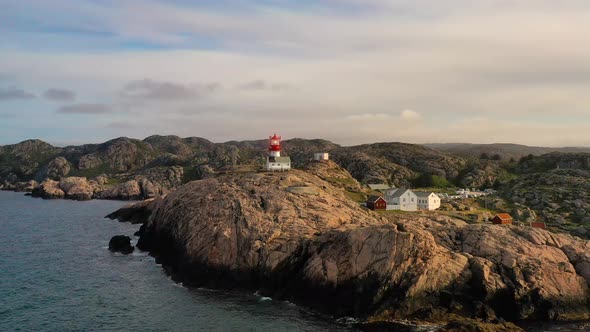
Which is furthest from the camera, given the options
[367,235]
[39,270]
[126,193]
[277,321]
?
[126,193]

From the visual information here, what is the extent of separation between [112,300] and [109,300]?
14.1 inches

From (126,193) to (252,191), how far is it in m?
130

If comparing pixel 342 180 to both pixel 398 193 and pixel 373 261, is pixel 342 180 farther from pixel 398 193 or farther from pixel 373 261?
pixel 373 261

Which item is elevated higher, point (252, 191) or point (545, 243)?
point (252, 191)

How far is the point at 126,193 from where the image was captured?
189125 millimetres

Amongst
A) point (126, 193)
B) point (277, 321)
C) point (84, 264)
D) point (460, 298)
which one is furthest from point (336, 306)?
point (126, 193)

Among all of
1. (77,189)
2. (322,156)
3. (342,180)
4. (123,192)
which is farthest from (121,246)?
(77,189)

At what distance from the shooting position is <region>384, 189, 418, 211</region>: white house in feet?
281

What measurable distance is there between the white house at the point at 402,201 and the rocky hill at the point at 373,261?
11.0 metres

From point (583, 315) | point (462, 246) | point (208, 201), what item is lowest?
point (583, 315)

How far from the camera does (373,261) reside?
5434 cm

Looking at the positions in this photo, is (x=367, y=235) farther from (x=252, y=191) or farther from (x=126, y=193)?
(x=126, y=193)

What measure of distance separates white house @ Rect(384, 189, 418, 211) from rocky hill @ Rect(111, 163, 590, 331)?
11.0 m

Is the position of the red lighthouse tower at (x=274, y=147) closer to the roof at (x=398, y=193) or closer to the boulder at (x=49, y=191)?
the roof at (x=398, y=193)
